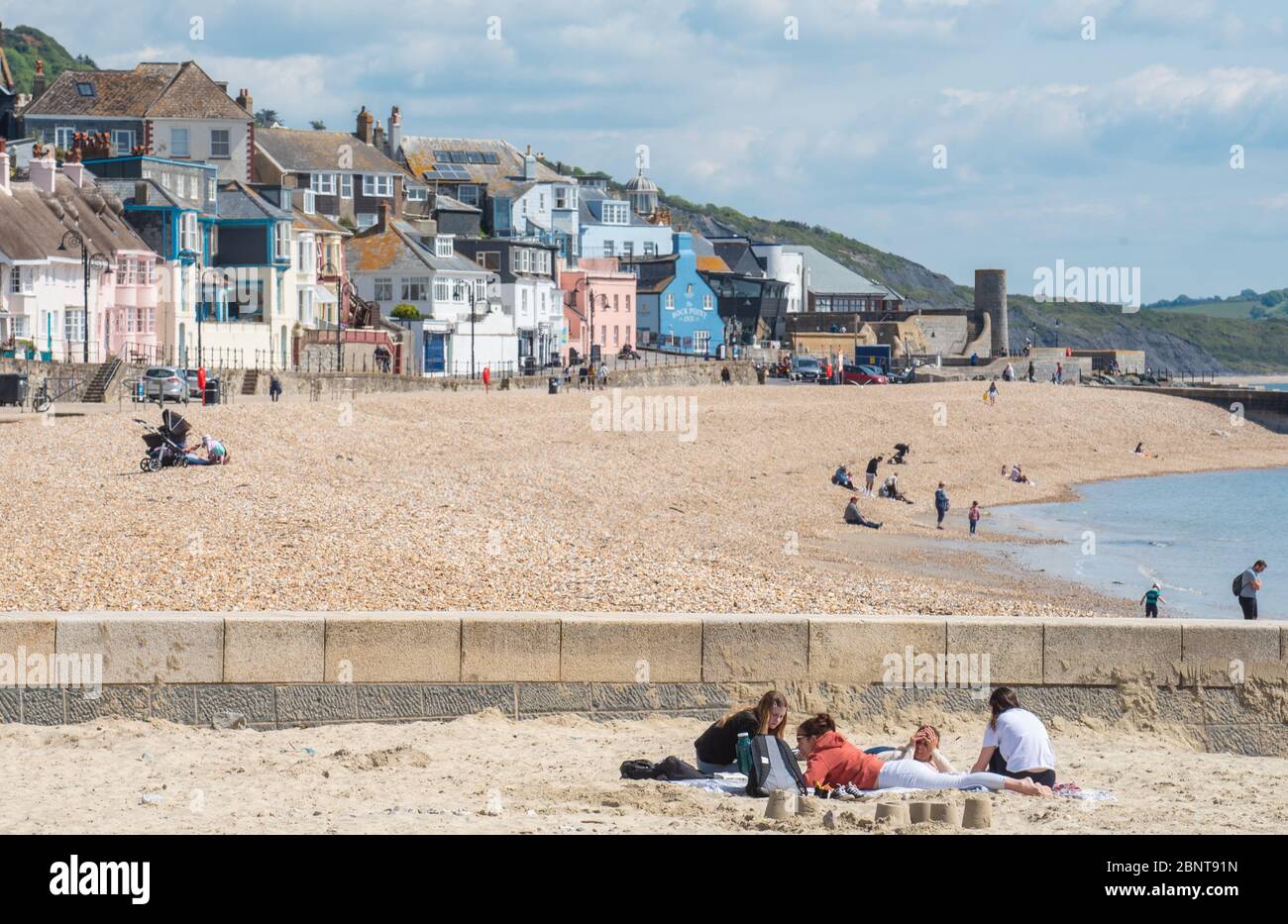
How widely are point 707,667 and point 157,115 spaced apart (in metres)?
67.6

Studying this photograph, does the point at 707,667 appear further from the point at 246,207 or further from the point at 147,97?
the point at 147,97

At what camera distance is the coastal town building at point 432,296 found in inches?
2756

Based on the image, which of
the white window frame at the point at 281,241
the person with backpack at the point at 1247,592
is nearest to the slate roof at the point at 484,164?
the white window frame at the point at 281,241

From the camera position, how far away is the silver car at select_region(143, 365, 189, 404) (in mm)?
42656

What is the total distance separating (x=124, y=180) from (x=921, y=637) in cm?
5277

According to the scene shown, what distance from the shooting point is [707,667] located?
11.5 m

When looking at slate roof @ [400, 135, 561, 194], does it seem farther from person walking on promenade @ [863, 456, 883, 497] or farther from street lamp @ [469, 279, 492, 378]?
person walking on promenade @ [863, 456, 883, 497]

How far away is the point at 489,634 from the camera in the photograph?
37.2 feet

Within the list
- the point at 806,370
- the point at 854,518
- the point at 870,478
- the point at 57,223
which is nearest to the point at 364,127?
the point at 806,370

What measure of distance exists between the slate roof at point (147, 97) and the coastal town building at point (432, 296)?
8919mm

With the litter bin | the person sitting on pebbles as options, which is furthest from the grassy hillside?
the person sitting on pebbles

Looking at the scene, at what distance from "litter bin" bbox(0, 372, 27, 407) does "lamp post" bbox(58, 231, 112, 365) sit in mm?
6776

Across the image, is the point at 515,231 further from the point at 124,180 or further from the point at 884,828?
the point at 884,828
